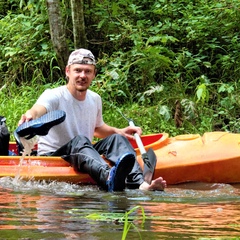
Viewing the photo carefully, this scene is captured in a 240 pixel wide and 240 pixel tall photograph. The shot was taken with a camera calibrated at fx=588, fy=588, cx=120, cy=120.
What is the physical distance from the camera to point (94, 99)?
497cm

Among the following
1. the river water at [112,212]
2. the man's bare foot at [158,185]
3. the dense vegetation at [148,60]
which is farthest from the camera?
the dense vegetation at [148,60]

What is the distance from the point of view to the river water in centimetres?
210

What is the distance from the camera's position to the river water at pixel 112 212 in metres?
2.10

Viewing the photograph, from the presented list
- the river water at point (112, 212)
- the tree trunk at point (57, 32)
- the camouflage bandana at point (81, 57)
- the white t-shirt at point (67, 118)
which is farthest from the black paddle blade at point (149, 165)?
the tree trunk at point (57, 32)

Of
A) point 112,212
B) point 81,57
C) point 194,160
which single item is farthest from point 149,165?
point 112,212

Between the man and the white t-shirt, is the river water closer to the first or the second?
the man

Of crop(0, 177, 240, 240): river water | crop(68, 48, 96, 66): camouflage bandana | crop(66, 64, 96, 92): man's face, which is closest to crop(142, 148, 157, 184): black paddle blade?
crop(0, 177, 240, 240): river water

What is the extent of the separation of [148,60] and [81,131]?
132 inches

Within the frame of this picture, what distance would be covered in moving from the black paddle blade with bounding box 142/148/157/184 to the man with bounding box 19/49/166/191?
0.18ft

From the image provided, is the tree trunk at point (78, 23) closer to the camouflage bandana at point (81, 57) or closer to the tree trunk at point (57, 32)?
the tree trunk at point (57, 32)

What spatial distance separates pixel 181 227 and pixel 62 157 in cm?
236

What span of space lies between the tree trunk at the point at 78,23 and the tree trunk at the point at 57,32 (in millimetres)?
192

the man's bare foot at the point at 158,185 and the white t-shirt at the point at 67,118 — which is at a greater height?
the white t-shirt at the point at 67,118

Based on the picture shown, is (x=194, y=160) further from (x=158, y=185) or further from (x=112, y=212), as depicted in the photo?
(x=112, y=212)
